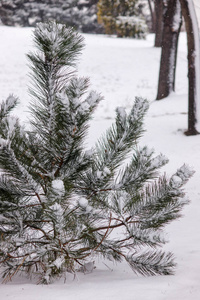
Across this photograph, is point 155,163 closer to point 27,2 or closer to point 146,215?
point 146,215

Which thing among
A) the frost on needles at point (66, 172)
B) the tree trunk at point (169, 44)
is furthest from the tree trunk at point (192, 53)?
the frost on needles at point (66, 172)

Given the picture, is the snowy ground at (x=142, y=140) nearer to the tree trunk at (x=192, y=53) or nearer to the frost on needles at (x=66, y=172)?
the frost on needles at (x=66, y=172)

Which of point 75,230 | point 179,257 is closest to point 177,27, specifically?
point 179,257

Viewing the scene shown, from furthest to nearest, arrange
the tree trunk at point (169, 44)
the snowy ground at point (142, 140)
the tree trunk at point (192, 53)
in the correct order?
the tree trunk at point (169, 44), the tree trunk at point (192, 53), the snowy ground at point (142, 140)

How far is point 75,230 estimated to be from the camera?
101 inches

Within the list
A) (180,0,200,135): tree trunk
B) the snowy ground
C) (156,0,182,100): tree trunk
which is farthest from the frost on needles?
(156,0,182,100): tree trunk

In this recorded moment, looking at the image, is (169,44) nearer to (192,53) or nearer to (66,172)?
(192,53)

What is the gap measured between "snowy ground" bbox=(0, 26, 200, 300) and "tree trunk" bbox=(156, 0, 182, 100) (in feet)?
1.69

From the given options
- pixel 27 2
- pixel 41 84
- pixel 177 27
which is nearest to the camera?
pixel 41 84

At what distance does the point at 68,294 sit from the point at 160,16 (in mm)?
19536

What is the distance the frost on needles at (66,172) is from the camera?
2486 millimetres

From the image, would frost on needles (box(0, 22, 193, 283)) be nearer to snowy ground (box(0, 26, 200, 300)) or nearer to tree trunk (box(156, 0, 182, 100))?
snowy ground (box(0, 26, 200, 300))

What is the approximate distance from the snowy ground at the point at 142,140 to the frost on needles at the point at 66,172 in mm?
171

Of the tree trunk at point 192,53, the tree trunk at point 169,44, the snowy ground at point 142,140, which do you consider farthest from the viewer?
the tree trunk at point 169,44
